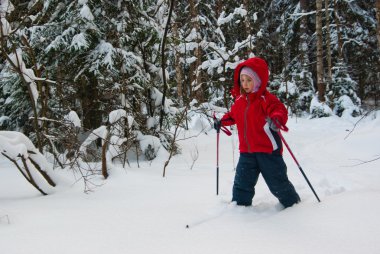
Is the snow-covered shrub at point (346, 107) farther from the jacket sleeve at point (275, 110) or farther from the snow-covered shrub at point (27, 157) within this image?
the snow-covered shrub at point (27, 157)

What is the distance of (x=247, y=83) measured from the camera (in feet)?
11.7

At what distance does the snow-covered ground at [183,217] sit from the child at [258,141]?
17 cm

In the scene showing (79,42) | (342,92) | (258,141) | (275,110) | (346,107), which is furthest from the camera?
(342,92)

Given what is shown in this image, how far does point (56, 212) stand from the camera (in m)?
3.42

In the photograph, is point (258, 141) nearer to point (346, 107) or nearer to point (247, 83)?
point (247, 83)

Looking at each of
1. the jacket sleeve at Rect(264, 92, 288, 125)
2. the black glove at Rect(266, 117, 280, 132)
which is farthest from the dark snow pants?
the jacket sleeve at Rect(264, 92, 288, 125)

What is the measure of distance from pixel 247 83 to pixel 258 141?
59cm

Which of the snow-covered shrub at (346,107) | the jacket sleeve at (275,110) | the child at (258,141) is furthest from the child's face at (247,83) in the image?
the snow-covered shrub at (346,107)

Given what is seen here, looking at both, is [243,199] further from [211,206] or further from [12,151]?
[12,151]

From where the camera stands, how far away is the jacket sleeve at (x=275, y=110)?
3254mm

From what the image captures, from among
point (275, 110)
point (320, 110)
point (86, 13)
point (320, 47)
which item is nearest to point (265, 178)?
point (275, 110)

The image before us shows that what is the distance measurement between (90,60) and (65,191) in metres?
3.42

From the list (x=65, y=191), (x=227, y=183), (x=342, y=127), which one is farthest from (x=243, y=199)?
(x=342, y=127)

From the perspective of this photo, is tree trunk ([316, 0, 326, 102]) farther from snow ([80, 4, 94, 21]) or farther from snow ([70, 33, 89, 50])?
snow ([70, 33, 89, 50])
